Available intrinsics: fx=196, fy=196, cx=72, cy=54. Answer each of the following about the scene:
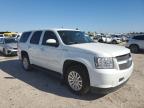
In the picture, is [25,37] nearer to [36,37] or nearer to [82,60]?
[36,37]

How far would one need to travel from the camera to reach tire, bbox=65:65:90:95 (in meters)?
5.40

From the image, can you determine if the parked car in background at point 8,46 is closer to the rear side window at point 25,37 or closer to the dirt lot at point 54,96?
the rear side window at point 25,37

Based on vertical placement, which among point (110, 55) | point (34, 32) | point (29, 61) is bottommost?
point (29, 61)

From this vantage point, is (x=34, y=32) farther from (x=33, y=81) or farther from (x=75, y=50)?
(x=75, y=50)

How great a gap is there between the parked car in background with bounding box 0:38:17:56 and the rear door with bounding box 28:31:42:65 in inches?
274

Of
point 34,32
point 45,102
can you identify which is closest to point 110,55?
point 45,102

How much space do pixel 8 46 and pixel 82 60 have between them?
11.1 m

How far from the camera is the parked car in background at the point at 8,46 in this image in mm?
14844

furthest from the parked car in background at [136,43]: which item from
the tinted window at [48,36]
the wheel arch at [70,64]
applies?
the wheel arch at [70,64]

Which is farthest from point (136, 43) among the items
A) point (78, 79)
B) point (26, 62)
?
point (78, 79)

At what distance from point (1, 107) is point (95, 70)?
257cm

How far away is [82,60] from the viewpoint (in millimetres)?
5332

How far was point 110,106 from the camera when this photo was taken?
4.99 m

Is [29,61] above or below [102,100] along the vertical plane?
above
